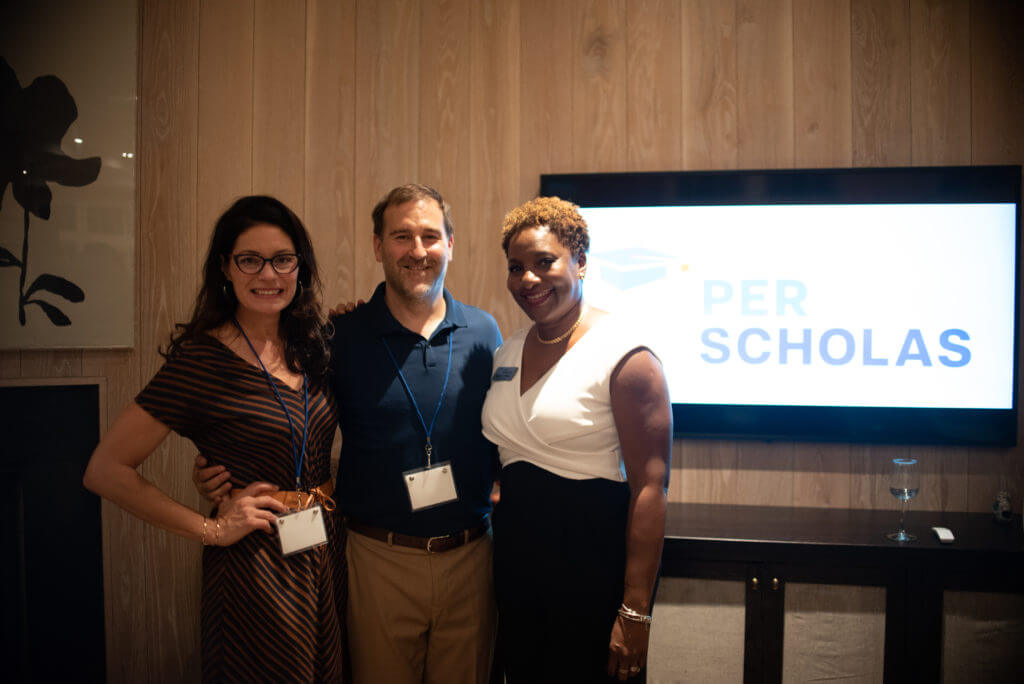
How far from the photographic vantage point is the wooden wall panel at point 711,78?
2350mm

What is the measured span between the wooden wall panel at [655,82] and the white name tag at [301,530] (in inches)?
70.5

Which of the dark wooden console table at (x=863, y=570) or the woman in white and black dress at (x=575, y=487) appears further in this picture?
the dark wooden console table at (x=863, y=570)

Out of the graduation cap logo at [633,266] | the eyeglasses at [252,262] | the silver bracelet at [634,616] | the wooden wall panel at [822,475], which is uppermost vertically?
the graduation cap logo at [633,266]

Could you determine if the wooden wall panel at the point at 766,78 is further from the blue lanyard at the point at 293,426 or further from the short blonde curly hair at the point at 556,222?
the blue lanyard at the point at 293,426

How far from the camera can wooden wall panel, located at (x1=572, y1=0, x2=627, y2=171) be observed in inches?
94.3

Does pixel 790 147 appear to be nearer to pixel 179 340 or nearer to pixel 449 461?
pixel 449 461

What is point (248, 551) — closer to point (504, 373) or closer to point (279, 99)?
point (504, 373)

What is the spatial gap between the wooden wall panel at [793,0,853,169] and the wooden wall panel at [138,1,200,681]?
8.09ft

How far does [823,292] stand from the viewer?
227 cm

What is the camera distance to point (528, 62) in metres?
2.44

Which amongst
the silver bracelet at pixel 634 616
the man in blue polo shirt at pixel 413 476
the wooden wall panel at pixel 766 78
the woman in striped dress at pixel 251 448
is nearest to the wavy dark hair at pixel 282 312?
the woman in striped dress at pixel 251 448

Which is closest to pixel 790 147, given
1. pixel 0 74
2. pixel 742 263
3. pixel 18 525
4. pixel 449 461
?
pixel 742 263

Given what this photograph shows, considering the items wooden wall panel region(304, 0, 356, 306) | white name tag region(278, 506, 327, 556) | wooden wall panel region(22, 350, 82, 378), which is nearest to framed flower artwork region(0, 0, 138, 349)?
wooden wall panel region(22, 350, 82, 378)

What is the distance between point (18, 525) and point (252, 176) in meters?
1.63
